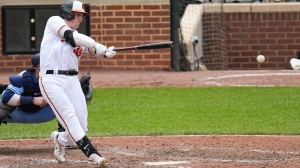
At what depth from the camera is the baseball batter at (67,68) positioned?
314 inches

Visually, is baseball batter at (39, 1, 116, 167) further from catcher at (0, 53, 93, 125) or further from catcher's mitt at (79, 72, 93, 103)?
catcher's mitt at (79, 72, 93, 103)

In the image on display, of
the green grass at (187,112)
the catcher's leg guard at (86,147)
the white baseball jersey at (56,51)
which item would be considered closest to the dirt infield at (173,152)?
the catcher's leg guard at (86,147)

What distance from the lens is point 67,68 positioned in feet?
26.9

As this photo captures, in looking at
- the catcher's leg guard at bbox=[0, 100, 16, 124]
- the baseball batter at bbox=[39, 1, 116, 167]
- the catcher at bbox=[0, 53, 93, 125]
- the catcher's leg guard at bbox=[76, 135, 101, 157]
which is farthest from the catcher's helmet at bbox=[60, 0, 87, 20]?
the catcher's leg guard at bbox=[0, 100, 16, 124]

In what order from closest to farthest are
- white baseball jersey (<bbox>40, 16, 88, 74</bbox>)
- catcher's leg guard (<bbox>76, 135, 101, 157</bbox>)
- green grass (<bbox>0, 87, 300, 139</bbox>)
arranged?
catcher's leg guard (<bbox>76, 135, 101, 157</bbox>), white baseball jersey (<bbox>40, 16, 88, 74</bbox>), green grass (<bbox>0, 87, 300, 139</bbox>)

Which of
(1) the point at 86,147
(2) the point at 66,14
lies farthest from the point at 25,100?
(1) the point at 86,147

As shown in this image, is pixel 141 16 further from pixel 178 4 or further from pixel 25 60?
pixel 25 60

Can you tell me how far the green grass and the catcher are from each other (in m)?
1.26

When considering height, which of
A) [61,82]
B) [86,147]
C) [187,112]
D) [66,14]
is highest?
[66,14]

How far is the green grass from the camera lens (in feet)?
36.0

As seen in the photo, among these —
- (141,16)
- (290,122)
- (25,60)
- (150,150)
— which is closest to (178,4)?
(141,16)

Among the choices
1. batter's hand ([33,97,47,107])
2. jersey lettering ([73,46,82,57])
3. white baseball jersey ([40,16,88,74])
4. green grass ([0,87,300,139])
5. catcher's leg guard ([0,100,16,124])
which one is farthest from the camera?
green grass ([0,87,300,139])

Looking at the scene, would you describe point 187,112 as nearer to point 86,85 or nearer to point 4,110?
point 86,85

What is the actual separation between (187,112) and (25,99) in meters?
4.04
